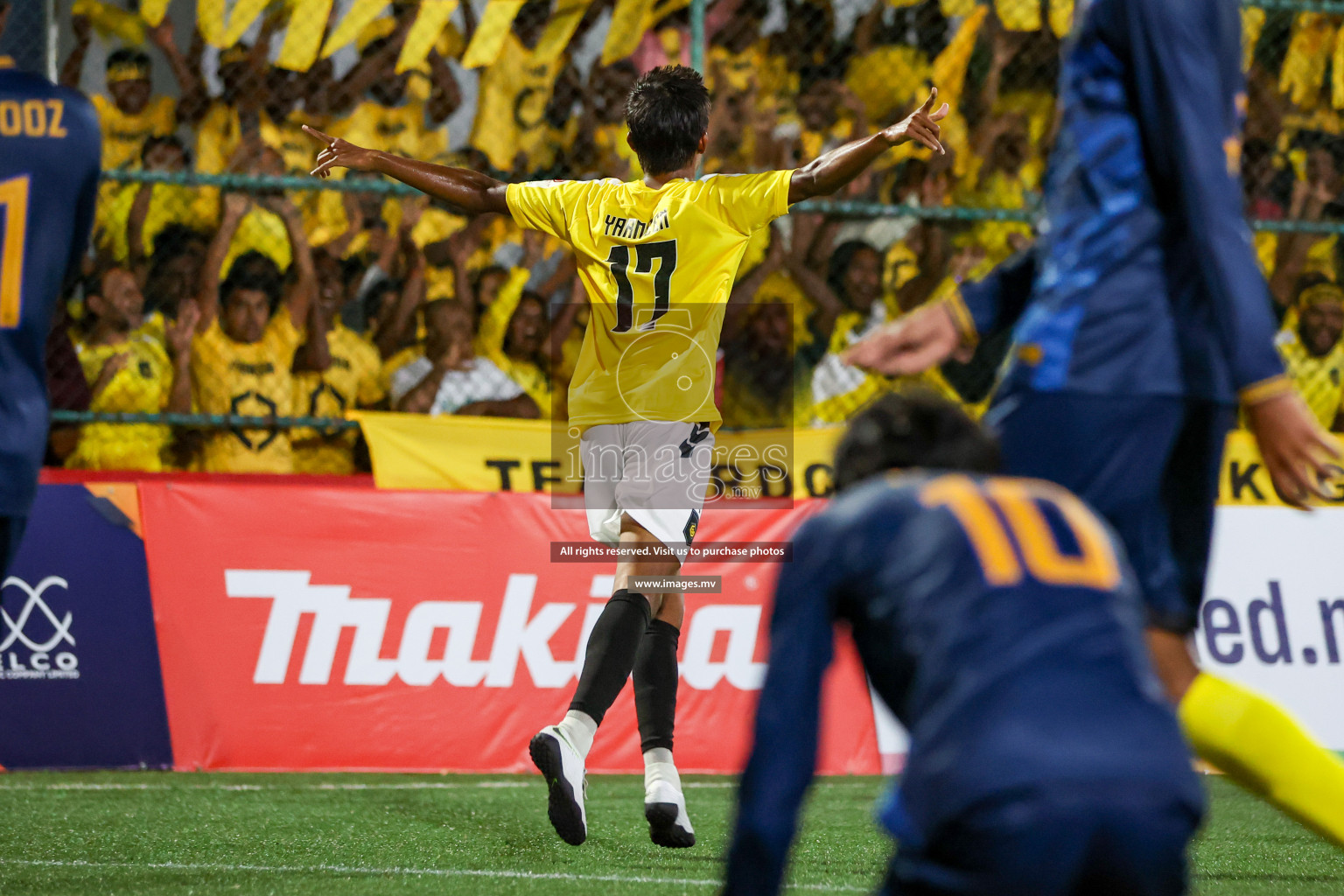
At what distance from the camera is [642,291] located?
4656 mm

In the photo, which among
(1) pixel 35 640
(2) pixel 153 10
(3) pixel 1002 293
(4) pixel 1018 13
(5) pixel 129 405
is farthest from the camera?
(4) pixel 1018 13

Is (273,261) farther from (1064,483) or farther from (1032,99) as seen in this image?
(1064,483)

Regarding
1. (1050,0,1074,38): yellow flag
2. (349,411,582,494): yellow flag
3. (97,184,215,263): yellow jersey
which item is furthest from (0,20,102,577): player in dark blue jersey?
(1050,0,1074,38): yellow flag

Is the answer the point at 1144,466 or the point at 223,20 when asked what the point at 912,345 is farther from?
the point at 223,20

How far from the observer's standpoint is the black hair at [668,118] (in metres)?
4.62

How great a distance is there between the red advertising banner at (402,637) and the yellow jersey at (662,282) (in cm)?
246

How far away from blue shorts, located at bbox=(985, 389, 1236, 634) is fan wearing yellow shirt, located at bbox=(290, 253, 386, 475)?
5.64 m

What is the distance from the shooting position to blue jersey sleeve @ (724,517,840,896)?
183cm

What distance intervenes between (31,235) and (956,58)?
664cm

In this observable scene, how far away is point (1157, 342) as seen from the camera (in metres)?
2.60

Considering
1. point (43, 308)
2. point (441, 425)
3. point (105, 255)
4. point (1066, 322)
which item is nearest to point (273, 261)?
point (105, 255)

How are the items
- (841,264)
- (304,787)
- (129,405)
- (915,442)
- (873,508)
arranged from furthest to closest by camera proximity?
(841,264), (129,405), (304,787), (915,442), (873,508)

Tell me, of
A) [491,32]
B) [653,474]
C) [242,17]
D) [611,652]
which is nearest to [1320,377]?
[491,32]

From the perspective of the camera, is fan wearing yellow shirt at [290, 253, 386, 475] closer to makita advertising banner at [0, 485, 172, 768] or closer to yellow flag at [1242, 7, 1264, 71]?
makita advertising banner at [0, 485, 172, 768]
